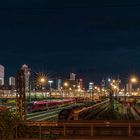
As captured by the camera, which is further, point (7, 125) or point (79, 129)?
point (79, 129)

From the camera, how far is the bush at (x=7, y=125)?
86.1 ft

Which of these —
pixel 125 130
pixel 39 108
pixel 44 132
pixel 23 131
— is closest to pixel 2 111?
pixel 23 131

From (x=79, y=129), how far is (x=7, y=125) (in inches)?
287

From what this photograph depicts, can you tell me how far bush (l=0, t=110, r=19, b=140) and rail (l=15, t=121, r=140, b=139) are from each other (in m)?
2.00

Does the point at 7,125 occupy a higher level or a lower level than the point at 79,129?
higher

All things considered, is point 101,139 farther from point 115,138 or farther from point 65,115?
point 65,115

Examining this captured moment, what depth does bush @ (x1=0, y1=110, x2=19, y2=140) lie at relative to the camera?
26.2 meters

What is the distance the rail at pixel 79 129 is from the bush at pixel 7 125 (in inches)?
78.6

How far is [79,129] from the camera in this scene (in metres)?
33.2

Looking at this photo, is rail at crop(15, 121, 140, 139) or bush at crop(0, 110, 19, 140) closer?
bush at crop(0, 110, 19, 140)

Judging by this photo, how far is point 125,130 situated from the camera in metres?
33.4

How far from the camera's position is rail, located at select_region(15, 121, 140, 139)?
31062mm

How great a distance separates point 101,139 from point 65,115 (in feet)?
57.0

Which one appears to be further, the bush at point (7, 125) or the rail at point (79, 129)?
the rail at point (79, 129)
